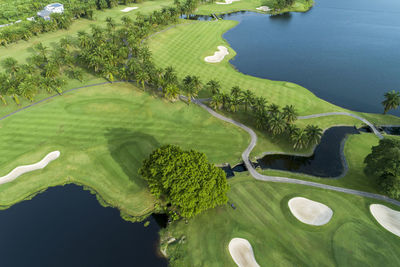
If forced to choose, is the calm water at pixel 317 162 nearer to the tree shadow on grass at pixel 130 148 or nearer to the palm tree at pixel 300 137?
the palm tree at pixel 300 137

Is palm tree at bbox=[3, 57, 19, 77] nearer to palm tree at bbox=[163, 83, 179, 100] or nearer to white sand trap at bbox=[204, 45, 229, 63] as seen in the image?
palm tree at bbox=[163, 83, 179, 100]

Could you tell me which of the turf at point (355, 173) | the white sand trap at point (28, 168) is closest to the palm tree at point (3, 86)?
the white sand trap at point (28, 168)

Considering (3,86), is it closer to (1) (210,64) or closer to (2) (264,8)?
(1) (210,64)

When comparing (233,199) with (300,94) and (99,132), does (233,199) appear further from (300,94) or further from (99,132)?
(300,94)

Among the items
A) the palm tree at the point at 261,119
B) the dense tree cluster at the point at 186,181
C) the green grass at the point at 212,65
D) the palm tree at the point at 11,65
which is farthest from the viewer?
the palm tree at the point at 11,65

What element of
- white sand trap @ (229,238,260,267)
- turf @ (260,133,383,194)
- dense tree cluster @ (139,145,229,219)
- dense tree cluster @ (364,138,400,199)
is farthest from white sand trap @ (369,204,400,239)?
dense tree cluster @ (139,145,229,219)

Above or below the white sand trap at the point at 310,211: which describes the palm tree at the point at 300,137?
above

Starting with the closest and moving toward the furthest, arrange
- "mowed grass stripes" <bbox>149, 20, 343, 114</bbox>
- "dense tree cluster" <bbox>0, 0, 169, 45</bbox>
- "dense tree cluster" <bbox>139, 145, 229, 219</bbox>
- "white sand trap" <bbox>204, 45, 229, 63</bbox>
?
1. "dense tree cluster" <bbox>139, 145, 229, 219</bbox>
2. "mowed grass stripes" <bbox>149, 20, 343, 114</bbox>
3. "white sand trap" <bbox>204, 45, 229, 63</bbox>
4. "dense tree cluster" <bbox>0, 0, 169, 45</bbox>

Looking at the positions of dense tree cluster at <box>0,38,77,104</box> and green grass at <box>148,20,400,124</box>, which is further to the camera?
green grass at <box>148,20,400,124</box>

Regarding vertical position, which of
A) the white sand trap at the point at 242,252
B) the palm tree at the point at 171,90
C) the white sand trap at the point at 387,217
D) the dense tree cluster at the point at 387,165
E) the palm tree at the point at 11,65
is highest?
the palm tree at the point at 11,65
